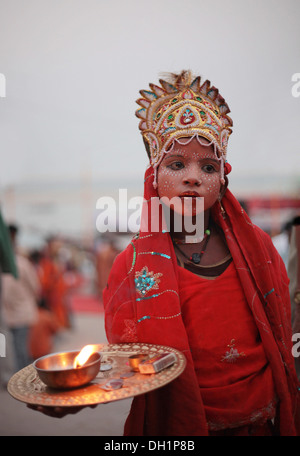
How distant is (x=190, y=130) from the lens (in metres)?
1.48

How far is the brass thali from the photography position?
39.7 inches

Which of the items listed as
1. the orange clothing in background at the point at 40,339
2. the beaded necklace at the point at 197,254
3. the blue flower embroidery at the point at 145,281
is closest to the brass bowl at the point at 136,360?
the blue flower embroidery at the point at 145,281

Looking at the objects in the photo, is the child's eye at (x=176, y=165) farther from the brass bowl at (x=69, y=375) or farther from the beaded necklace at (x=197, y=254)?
the brass bowl at (x=69, y=375)

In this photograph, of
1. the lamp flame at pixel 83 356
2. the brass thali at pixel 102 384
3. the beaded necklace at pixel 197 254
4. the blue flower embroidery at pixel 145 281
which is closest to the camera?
the brass thali at pixel 102 384

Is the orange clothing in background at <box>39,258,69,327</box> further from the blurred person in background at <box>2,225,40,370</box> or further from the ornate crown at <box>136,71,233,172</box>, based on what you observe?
the ornate crown at <box>136,71,233,172</box>

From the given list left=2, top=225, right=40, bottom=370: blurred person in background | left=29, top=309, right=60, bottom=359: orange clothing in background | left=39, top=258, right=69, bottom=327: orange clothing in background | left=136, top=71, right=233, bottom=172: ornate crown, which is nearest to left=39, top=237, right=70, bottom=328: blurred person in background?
left=39, top=258, right=69, bottom=327: orange clothing in background

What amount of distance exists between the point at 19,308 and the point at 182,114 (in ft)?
12.5

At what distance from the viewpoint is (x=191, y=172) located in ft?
4.76

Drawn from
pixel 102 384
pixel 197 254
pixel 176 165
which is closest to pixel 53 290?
pixel 197 254

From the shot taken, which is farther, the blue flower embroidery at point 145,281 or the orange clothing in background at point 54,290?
the orange clothing in background at point 54,290

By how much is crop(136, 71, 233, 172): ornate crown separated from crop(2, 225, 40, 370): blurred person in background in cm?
333

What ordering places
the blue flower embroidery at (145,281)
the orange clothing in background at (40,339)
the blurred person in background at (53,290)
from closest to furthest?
the blue flower embroidery at (145,281) → the orange clothing in background at (40,339) → the blurred person in background at (53,290)

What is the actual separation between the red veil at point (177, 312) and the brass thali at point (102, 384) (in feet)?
0.40

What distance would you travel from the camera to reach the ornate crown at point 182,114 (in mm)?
1494
